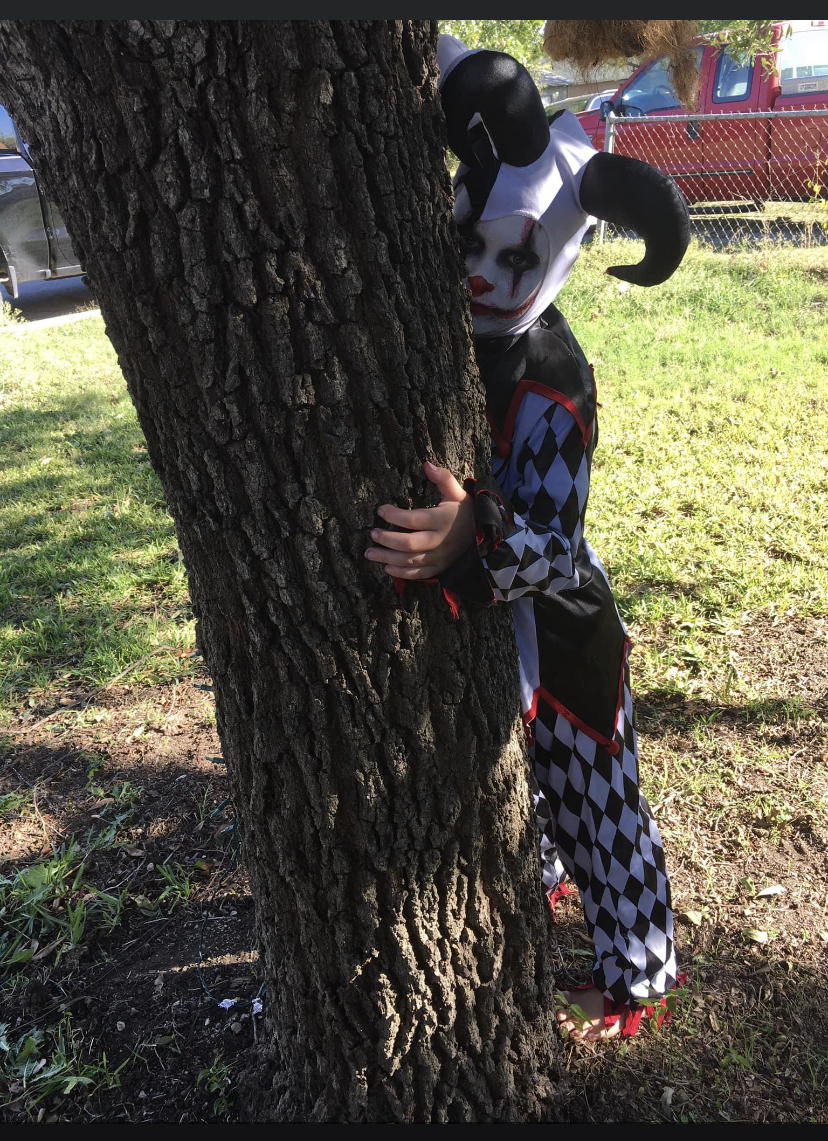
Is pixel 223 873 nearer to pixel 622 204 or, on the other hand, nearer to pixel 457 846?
pixel 457 846

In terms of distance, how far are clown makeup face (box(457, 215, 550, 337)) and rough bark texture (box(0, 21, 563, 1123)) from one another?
0.66ft

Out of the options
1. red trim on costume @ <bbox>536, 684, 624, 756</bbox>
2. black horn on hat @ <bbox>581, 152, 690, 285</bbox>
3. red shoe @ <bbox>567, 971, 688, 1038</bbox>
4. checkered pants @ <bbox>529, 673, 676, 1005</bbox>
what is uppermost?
black horn on hat @ <bbox>581, 152, 690, 285</bbox>

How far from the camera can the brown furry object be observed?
1.62 m

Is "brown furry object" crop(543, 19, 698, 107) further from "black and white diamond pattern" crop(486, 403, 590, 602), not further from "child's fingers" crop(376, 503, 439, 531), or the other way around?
"child's fingers" crop(376, 503, 439, 531)

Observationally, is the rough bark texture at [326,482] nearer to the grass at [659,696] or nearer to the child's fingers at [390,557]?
the child's fingers at [390,557]

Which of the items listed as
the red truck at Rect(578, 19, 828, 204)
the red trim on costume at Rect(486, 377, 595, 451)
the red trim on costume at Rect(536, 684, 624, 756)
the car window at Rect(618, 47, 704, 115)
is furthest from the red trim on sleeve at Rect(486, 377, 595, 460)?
the car window at Rect(618, 47, 704, 115)

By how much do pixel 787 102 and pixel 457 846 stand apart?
9867mm

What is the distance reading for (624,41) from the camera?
166cm

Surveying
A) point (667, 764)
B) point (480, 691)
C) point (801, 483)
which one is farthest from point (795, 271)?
point (480, 691)

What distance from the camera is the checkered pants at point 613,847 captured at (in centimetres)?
177

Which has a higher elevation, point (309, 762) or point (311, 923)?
point (309, 762)

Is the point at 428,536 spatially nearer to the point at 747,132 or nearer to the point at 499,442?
the point at 499,442

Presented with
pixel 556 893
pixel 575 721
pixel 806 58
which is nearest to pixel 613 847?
pixel 575 721

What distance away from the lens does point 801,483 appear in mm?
4168
